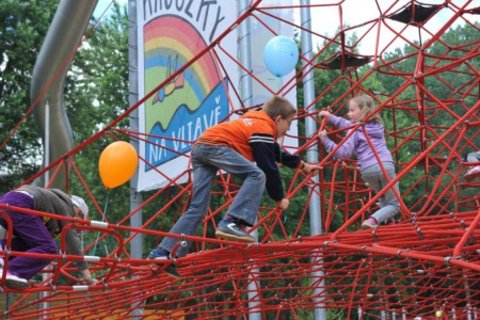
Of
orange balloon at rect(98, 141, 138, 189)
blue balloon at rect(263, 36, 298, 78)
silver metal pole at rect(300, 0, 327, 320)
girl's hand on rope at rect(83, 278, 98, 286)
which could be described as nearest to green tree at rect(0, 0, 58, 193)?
silver metal pole at rect(300, 0, 327, 320)

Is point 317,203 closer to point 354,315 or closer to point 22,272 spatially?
point 22,272

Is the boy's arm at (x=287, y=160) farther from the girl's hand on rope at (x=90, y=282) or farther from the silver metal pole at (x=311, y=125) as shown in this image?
the silver metal pole at (x=311, y=125)

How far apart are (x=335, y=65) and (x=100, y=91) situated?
14697mm

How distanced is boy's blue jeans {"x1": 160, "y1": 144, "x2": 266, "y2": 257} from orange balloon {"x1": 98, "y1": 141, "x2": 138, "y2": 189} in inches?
108

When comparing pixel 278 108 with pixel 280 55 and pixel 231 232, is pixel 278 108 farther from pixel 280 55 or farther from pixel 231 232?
pixel 280 55

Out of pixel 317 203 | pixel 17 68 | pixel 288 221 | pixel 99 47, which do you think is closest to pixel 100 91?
pixel 99 47

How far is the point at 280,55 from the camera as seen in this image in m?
8.03

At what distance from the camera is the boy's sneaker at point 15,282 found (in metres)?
5.17

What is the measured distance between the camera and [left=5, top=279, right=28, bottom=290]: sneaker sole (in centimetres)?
517

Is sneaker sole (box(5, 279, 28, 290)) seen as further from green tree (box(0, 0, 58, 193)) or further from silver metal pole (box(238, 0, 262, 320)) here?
green tree (box(0, 0, 58, 193))

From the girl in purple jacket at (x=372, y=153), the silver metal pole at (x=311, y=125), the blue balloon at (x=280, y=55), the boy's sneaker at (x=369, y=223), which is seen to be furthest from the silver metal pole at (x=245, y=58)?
the boy's sneaker at (x=369, y=223)

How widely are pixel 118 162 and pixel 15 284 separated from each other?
3137 mm

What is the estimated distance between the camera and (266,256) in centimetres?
627

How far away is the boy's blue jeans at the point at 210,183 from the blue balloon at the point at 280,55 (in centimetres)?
270
